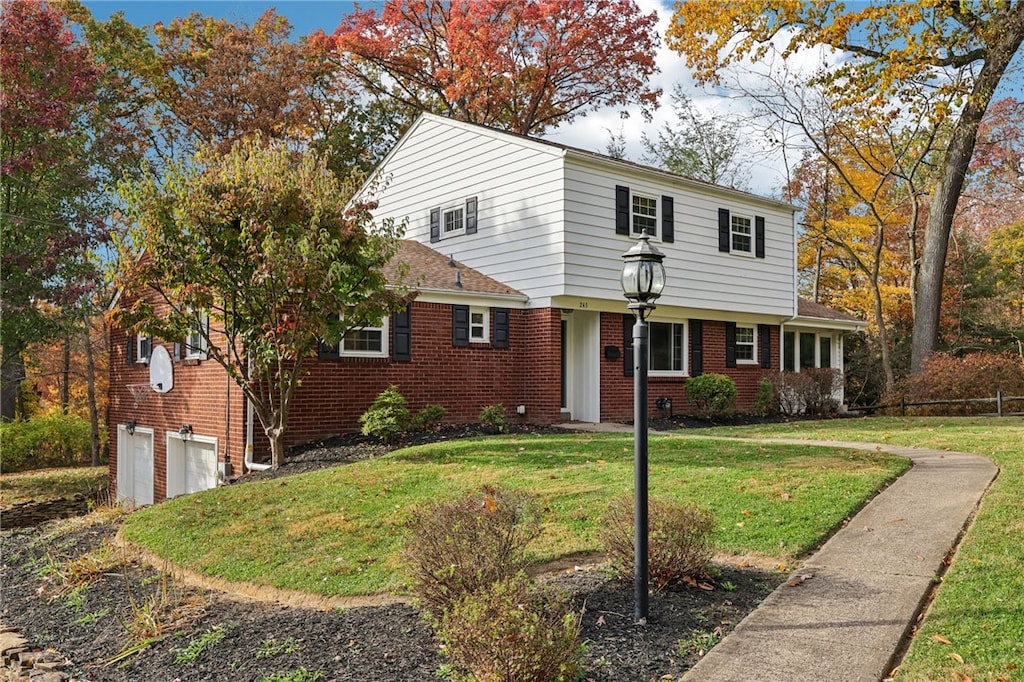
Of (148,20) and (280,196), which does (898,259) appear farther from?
(148,20)

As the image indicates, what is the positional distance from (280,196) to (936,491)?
8874mm

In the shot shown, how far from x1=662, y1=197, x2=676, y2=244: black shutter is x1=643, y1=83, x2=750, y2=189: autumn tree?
1476 centimetres

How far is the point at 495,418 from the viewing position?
14750 mm

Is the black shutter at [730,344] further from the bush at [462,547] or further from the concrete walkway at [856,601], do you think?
the bush at [462,547]

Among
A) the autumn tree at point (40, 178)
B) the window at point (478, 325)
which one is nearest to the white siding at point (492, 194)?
the window at point (478, 325)

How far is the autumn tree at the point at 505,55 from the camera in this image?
997 inches

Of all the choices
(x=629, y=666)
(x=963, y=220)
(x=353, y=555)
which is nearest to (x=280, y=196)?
(x=353, y=555)

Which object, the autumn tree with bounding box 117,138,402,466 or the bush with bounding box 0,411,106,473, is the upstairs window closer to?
the autumn tree with bounding box 117,138,402,466

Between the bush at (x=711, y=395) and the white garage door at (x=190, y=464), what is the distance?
10.2 metres

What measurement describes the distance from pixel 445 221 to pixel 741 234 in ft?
24.3

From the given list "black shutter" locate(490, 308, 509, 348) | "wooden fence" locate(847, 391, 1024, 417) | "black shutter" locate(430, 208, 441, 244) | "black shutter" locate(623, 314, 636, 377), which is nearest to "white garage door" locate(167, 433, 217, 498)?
"black shutter" locate(490, 308, 509, 348)

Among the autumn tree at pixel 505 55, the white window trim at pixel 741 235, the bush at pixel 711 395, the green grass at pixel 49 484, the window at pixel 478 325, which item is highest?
the autumn tree at pixel 505 55

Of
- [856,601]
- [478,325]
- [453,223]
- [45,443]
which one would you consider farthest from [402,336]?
[45,443]

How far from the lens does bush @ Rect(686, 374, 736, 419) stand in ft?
57.5
